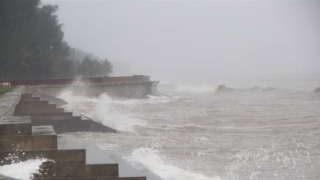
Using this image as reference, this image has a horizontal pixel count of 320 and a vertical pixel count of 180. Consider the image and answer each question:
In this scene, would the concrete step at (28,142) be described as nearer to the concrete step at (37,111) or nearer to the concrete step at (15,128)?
the concrete step at (15,128)

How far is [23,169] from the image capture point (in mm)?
6828

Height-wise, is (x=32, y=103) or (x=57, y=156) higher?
(x=32, y=103)

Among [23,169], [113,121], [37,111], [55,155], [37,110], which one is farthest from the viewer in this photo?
[113,121]

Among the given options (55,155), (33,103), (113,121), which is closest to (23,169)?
(55,155)

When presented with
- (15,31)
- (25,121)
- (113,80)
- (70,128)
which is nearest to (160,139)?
(70,128)

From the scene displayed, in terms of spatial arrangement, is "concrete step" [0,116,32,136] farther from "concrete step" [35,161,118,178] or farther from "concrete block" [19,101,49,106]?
"concrete block" [19,101,49,106]

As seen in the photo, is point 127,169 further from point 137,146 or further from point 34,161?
point 137,146

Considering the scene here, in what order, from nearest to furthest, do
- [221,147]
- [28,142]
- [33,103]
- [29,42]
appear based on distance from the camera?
[28,142]
[221,147]
[33,103]
[29,42]

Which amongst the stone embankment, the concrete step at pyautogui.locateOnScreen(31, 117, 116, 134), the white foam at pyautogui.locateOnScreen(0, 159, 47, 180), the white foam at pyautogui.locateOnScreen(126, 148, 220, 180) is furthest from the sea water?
the white foam at pyautogui.locateOnScreen(0, 159, 47, 180)

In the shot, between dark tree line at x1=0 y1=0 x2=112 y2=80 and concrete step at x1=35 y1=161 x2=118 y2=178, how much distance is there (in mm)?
50550

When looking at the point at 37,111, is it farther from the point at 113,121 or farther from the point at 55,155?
the point at 55,155

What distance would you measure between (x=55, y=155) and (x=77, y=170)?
16.4 inches

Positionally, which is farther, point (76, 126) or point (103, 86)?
point (103, 86)

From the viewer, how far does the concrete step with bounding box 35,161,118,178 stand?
6.84 m
